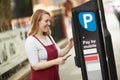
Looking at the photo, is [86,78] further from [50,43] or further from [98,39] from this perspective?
[50,43]

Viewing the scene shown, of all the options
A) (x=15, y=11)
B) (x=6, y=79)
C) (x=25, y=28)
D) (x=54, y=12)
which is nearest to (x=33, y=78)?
(x=6, y=79)

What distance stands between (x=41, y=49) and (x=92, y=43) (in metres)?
0.87

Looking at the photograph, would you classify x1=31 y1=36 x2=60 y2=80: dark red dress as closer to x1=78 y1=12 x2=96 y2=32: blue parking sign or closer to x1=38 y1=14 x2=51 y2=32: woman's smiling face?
x1=38 y1=14 x2=51 y2=32: woman's smiling face

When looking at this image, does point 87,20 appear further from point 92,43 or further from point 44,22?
point 44,22

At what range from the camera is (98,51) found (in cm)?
179

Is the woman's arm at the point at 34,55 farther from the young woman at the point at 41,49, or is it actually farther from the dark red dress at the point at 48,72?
the dark red dress at the point at 48,72

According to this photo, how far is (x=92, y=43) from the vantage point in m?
1.79

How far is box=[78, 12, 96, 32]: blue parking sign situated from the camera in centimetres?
176

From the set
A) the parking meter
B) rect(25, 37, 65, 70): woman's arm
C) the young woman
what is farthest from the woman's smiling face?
the parking meter

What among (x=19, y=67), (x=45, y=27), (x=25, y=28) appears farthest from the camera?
(x=25, y=28)

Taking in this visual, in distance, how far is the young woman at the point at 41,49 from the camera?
8.30 feet

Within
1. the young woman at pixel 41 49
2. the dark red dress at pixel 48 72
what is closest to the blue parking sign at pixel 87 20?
the young woman at pixel 41 49

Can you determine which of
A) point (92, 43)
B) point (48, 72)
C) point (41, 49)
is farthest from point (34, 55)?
point (92, 43)

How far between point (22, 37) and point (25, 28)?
0.70m
